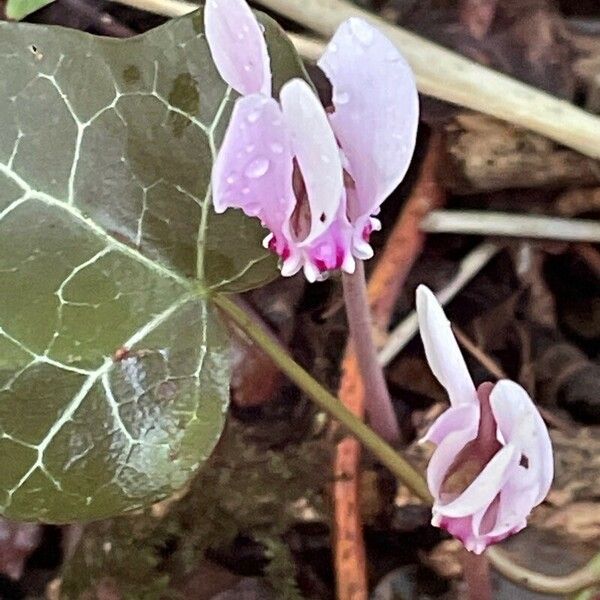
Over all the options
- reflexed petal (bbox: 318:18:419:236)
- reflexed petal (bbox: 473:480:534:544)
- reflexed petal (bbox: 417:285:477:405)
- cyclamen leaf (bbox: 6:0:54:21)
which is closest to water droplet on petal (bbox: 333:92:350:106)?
reflexed petal (bbox: 318:18:419:236)

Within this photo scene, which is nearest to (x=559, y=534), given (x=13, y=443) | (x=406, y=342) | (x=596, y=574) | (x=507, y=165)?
(x=596, y=574)

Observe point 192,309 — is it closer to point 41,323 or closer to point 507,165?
point 41,323

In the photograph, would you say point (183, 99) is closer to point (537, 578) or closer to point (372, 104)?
point (372, 104)

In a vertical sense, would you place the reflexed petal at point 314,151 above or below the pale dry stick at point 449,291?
above

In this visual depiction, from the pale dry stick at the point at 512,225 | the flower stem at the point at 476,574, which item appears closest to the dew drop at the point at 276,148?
the flower stem at the point at 476,574

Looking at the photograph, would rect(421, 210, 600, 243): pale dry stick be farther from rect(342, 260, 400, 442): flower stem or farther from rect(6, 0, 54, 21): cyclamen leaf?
rect(6, 0, 54, 21): cyclamen leaf

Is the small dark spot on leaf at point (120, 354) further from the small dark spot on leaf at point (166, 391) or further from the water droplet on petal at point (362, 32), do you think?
the water droplet on petal at point (362, 32)
